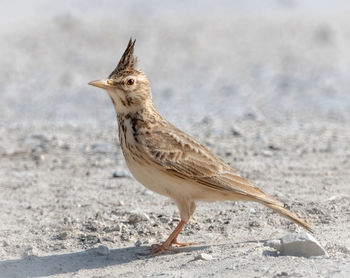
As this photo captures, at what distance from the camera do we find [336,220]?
320 inches

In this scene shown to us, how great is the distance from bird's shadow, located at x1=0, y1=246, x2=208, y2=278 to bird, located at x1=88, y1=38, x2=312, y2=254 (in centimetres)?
20

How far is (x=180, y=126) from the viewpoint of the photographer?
13.6 m

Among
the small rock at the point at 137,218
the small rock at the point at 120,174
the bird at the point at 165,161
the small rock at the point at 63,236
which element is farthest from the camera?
the small rock at the point at 120,174

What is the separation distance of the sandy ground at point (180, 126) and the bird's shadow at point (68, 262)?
0.02 m

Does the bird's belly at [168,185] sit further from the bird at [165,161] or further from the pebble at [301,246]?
the pebble at [301,246]

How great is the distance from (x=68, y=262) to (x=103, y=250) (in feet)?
1.03

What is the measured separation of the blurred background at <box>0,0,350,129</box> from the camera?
14859 mm

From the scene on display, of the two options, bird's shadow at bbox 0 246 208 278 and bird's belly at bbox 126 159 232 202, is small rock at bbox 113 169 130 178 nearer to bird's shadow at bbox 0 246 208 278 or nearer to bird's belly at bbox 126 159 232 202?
bird's shadow at bbox 0 246 208 278

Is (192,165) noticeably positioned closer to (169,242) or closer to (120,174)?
(169,242)

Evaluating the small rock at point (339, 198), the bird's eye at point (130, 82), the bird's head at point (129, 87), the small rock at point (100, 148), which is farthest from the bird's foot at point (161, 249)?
the small rock at point (100, 148)

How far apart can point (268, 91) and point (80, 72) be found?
3699mm

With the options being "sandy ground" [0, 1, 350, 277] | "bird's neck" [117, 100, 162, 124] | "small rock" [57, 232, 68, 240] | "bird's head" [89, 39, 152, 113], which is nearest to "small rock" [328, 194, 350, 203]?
"sandy ground" [0, 1, 350, 277]

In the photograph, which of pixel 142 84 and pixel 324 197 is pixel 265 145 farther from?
pixel 142 84

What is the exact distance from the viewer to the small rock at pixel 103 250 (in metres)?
7.55
